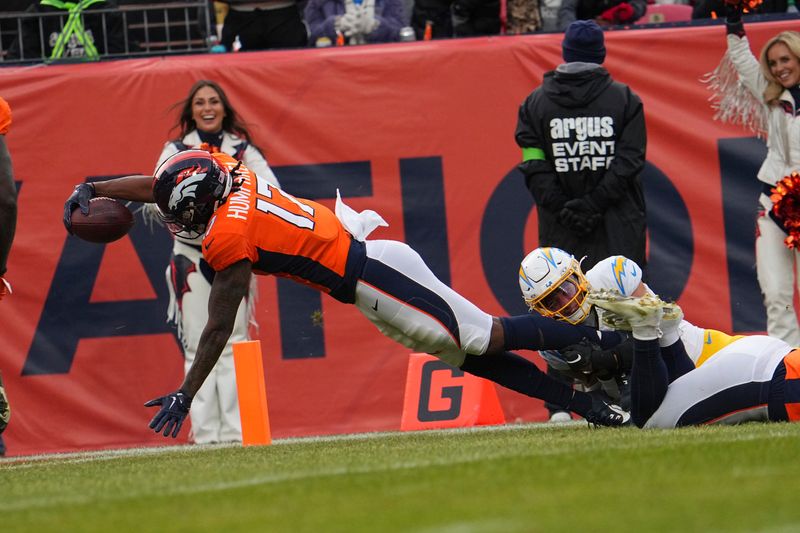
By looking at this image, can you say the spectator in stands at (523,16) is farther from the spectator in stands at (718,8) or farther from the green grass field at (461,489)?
the green grass field at (461,489)

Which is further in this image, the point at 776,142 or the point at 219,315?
the point at 776,142

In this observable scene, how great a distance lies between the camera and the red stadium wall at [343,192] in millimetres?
8469

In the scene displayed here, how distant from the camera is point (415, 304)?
5.82 metres

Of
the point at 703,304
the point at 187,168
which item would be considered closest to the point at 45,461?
the point at 187,168

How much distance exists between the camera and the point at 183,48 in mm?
9492

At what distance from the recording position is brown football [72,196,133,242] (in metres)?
6.01

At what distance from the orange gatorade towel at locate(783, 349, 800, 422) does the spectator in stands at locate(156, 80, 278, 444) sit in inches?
131

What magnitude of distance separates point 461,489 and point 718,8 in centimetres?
A: 628

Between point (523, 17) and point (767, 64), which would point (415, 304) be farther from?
point (523, 17)

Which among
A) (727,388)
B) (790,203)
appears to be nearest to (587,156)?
(790,203)

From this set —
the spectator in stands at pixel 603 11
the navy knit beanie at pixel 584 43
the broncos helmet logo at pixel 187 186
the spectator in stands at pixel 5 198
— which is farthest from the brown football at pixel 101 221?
the spectator in stands at pixel 603 11

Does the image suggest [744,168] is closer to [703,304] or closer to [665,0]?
[703,304]

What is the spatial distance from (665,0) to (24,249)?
17.0ft

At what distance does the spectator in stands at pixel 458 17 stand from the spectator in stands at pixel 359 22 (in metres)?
0.25
